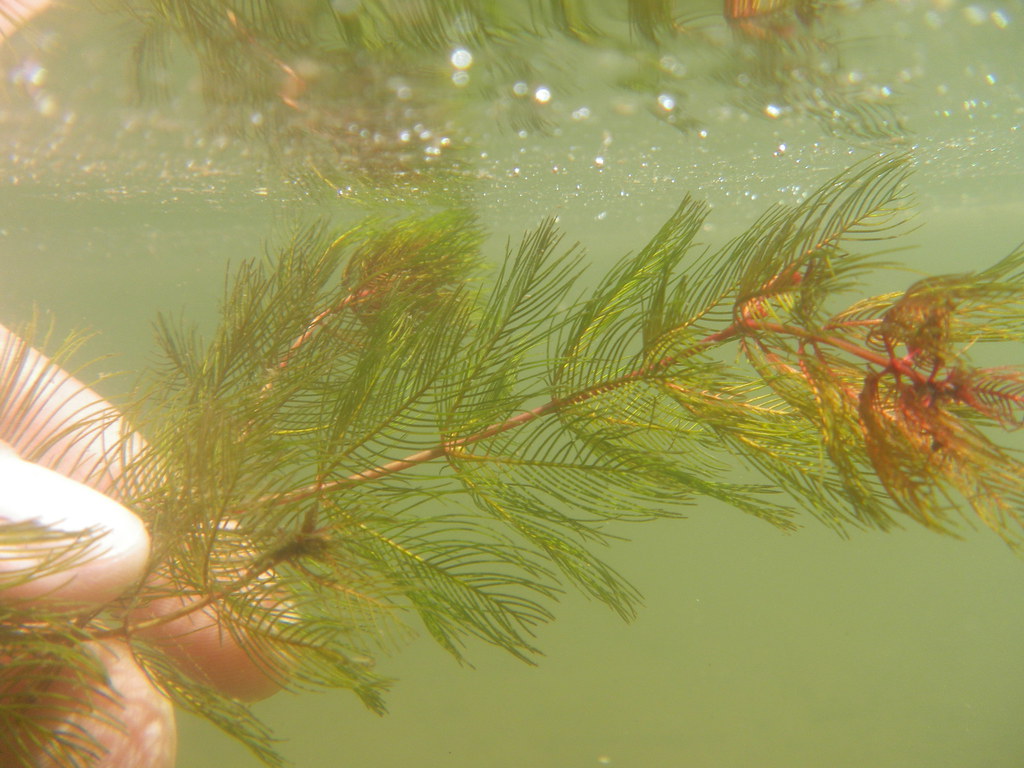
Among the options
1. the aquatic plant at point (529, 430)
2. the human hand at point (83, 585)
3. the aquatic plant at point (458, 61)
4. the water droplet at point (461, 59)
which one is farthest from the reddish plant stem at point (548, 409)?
the water droplet at point (461, 59)

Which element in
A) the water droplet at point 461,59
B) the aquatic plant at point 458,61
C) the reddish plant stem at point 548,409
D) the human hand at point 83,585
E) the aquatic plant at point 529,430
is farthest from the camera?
the water droplet at point 461,59

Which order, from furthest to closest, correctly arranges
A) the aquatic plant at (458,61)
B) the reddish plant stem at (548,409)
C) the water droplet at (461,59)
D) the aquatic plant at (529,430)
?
1. the water droplet at (461,59)
2. the aquatic plant at (458,61)
3. the reddish plant stem at (548,409)
4. the aquatic plant at (529,430)

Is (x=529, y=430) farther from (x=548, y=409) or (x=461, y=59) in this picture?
(x=461, y=59)

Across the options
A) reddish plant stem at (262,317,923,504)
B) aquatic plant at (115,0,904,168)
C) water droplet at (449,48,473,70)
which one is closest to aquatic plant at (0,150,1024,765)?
reddish plant stem at (262,317,923,504)

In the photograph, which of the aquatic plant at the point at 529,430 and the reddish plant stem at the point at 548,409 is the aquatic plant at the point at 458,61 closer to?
the aquatic plant at the point at 529,430

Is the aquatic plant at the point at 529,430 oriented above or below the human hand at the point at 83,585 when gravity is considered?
above

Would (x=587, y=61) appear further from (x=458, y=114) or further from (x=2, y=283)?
(x=2, y=283)

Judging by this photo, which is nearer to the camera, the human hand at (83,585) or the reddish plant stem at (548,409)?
the human hand at (83,585)

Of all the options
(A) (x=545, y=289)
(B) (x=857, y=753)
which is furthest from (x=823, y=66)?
(B) (x=857, y=753)

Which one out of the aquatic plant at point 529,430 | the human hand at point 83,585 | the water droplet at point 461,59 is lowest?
the human hand at point 83,585
